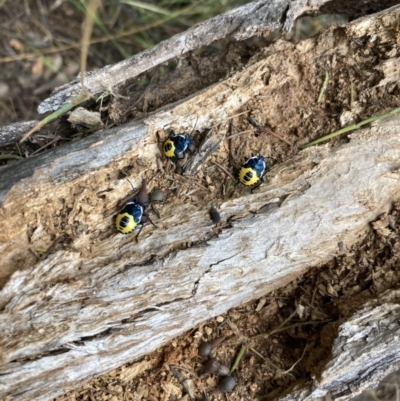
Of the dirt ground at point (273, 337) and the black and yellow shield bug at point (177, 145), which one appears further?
the dirt ground at point (273, 337)

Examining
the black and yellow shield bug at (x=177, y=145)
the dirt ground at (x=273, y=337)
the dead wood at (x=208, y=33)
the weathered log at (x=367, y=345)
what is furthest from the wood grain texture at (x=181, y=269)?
the dead wood at (x=208, y=33)

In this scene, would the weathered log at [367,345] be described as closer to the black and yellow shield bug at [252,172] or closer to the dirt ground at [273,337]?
the dirt ground at [273,337]

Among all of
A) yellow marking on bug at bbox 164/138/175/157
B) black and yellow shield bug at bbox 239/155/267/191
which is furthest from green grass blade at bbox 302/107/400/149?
yellow marking on bug at bbox 164/138/175/157

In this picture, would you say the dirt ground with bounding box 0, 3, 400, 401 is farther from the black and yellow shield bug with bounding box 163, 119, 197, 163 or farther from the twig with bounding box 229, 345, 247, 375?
the black and yellow shield bug with bounding box 163, 119, 197, 163

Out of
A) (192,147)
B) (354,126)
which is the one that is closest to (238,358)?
(192,147)

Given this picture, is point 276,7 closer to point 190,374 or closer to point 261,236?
point 261,236

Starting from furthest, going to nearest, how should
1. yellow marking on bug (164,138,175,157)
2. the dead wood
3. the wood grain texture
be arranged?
the dead wood, yellow marking on bug (164,138,175,157), the wood grain texture

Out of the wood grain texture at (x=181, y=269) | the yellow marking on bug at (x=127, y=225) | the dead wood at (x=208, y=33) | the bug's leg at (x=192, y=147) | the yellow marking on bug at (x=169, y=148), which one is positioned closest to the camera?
the wood grain texture at (x=181, y=269)
